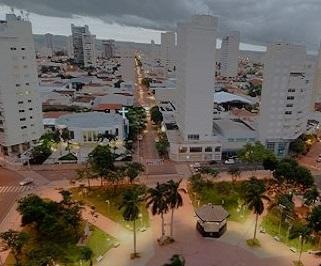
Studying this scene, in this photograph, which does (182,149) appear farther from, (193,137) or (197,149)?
(193,137)

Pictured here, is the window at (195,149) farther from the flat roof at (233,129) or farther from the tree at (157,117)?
the tree at (157,117)

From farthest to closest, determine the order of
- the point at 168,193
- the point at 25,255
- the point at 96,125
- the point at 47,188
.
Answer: the point at 96,125 < the point at 47,188 < the point at 168,193 < the point at 25,255

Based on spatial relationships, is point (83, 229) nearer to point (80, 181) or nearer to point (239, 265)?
point (80, 181)

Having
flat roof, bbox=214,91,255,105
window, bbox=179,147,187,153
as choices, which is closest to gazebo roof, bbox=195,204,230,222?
window, bbox=179,147,187,153

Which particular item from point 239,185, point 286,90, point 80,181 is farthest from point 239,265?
point 286,90

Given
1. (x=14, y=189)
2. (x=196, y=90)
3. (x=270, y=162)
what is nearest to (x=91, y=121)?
(x=14, y=189)

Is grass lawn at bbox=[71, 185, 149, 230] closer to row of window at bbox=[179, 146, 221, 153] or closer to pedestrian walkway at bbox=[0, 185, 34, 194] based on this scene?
pedestrian walkway at bbox=[0, 185, 34, 194]
